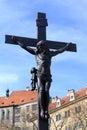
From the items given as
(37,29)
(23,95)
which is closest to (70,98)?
(23,95)

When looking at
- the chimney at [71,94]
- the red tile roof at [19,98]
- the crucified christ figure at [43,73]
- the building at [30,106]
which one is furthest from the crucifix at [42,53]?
the red tile roof at [19,98]

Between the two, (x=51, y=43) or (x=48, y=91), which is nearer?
(x=48, y=91)

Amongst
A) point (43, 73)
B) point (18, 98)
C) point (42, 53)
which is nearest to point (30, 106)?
point (18, 98)

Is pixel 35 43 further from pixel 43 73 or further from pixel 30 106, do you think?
pixel 30 106

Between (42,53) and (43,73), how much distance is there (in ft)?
1.46

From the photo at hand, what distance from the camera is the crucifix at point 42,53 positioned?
7414 mm

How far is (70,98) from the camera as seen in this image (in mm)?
69750

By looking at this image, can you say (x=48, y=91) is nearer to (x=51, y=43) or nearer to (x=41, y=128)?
(x=41, y=128)

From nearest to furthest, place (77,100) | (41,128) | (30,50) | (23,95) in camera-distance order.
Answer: (41,128) → (30,50) → (77,100) → (23,95)

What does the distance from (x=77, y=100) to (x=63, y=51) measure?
5892 centimetres

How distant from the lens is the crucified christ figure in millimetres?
7414

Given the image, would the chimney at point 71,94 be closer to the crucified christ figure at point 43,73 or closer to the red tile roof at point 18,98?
the red tile roof at point 18,98

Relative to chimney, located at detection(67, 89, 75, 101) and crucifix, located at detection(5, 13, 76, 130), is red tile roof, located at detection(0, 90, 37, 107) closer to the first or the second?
chimney, located at detection(67, 89, 75, 101)

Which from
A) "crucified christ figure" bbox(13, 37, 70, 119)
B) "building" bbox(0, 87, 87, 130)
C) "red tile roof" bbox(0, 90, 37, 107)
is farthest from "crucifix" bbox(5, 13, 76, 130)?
"red tile roof" bbox(0, 90, 37, 107)
